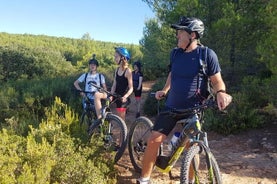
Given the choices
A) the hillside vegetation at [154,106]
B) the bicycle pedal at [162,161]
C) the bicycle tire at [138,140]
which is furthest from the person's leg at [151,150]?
the bicycle tire at [138,140]

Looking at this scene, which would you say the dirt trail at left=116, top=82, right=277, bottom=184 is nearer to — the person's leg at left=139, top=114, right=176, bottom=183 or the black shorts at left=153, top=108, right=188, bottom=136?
the person's leg at left=139, top=114, right=176, bottom=183

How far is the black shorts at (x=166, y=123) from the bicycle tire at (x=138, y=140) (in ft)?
3.12

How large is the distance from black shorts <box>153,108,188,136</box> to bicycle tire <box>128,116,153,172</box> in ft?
3.12

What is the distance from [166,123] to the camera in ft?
12.1

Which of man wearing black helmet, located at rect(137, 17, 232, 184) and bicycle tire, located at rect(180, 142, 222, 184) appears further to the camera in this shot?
man wearing black helmet, located at rect(137, 17, 232, 184)

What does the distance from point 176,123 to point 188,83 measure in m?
0.50

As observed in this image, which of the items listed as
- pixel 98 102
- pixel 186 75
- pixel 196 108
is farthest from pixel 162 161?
pixel 98 102

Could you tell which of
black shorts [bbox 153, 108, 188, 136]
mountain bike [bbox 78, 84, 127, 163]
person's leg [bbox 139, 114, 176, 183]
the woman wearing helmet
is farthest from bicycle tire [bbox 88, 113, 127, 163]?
black shorts [bbox 153, 108, 188, 136]

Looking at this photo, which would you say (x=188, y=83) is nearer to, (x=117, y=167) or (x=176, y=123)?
(x=176, y=123)

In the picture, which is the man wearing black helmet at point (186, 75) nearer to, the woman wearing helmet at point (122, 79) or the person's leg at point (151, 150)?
the person's leg at point (151, 150)

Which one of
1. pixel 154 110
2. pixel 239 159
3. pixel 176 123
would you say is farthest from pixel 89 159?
pixel 154 110

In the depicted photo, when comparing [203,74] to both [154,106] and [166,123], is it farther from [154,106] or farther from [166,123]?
[154,106]

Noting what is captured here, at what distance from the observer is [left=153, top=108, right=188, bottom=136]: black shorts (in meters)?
3.67

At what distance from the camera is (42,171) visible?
3701 mm
